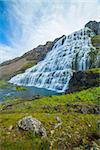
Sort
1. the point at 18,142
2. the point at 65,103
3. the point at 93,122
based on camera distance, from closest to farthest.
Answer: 1. the point at 18,142
2. the point at 93,122
3. the point at 65,103

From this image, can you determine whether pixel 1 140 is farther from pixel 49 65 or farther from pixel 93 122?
pixel 49 65

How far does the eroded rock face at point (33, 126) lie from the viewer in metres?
10.3

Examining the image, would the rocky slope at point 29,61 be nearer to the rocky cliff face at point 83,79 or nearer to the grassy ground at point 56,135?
the rocky cliff face at point 83,79

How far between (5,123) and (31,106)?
18.2ft

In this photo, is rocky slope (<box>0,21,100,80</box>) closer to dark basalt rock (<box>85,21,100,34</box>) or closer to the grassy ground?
dark basalt rock (<box>85,21,100,34</box>)

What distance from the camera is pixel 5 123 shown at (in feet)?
37.6

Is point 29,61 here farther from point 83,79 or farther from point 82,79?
point 83,79

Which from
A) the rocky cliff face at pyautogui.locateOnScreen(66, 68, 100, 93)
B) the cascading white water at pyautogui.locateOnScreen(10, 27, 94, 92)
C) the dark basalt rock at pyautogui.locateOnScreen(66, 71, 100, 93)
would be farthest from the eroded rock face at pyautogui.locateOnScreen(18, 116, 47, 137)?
the cascading white water at pyautogui.locateOnScreen(10, 27, 94, 92)

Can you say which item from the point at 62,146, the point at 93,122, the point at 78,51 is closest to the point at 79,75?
the point at 93,122

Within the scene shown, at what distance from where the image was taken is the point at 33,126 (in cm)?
1039

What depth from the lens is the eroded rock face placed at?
1027cm

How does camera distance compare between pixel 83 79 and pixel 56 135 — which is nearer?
pixel 56 135

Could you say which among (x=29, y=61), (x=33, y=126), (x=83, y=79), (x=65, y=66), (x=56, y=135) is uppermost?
(x=29, y=61)

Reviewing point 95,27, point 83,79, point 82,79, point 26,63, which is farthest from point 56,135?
point 26,63
